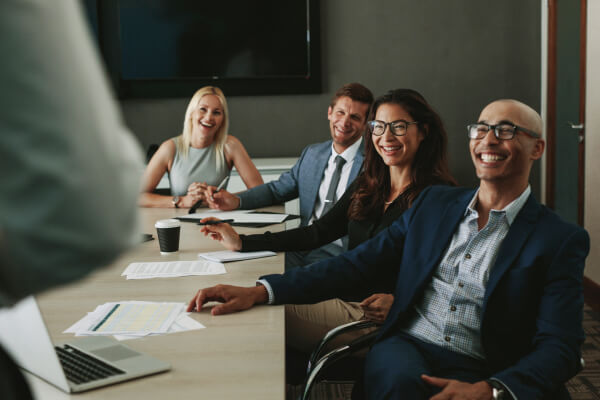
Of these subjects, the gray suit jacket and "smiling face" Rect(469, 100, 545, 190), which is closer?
"smiling face" Rect(469, 100, 545, 190)

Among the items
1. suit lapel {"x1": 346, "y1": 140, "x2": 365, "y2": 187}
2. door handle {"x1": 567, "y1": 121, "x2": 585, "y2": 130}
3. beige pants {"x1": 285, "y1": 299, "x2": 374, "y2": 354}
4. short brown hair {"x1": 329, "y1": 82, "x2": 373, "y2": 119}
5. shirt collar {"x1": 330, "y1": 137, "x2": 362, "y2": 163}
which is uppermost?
short brown hair {"x1": 329, "y1": 82, "x2": 373, "y2": 119}

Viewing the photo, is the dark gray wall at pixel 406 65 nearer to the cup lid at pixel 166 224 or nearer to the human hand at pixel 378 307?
the cup lid at pixel 166 224

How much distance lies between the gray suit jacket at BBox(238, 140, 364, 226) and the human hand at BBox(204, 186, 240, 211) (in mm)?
57

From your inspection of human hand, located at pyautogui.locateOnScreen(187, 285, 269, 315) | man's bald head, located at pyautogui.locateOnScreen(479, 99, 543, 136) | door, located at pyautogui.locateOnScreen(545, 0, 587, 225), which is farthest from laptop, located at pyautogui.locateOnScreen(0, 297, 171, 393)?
door, located at pyautogui.locateOnScreen(545, 0, 587, 225)

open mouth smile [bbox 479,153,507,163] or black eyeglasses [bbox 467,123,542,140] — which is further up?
black eyeglasses [bbox 467,123,542,140]

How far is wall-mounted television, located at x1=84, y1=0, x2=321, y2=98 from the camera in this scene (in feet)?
15.3

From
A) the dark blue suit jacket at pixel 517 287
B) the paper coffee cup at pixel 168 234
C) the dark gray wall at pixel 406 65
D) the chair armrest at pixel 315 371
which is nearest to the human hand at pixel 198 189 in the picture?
the paper coffee cup at pixel 168 234

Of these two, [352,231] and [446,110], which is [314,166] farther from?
[446,110]

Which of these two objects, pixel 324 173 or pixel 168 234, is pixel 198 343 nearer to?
pixel 168 234

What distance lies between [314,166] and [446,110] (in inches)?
89.6

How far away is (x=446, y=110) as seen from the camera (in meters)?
4.87

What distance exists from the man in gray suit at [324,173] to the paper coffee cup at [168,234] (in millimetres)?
755

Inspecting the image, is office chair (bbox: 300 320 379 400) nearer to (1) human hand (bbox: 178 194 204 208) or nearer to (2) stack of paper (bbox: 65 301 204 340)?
(2) stack of paper (bbox: 65 301 204 340)

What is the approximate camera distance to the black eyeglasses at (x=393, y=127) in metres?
2.18
